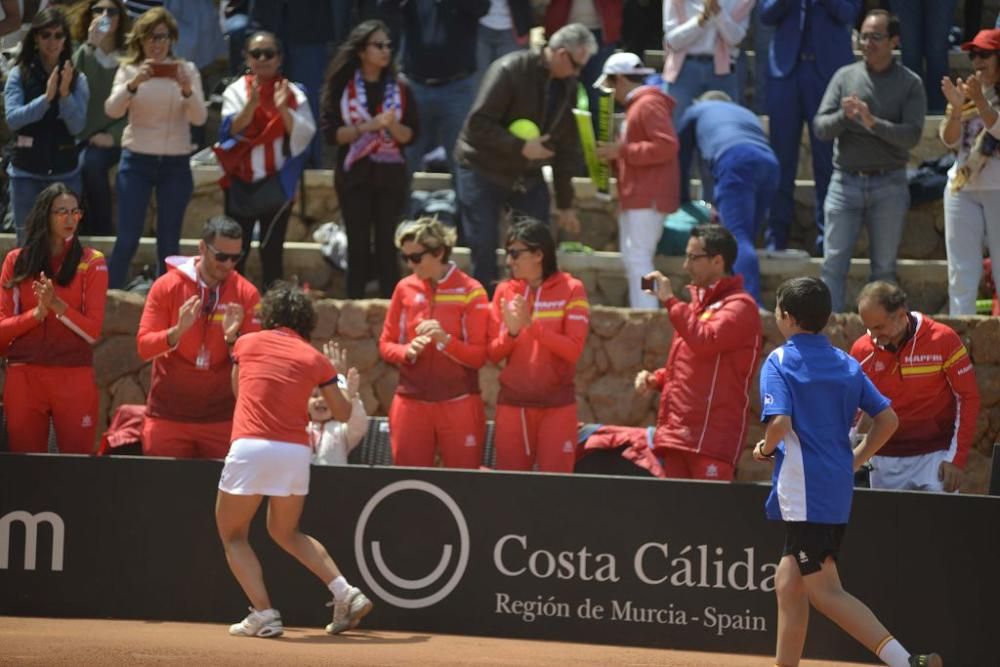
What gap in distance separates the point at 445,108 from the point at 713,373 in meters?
3.89

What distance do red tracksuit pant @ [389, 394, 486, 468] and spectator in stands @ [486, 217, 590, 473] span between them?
0.17 meters

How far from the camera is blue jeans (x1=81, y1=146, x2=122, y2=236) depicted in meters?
12.4

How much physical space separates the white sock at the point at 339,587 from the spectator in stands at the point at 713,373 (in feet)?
6.49

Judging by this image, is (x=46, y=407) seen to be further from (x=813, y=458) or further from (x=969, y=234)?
(x=969, y=234)

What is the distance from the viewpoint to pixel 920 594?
8.81 metres

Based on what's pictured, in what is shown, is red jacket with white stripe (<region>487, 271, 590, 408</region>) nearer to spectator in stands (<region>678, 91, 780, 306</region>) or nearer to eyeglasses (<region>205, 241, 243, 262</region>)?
eyeglasses (<region>205, 241, 243, 262</region>)

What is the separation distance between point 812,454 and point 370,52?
5.24 metres

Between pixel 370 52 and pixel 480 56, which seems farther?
pixel 480 56

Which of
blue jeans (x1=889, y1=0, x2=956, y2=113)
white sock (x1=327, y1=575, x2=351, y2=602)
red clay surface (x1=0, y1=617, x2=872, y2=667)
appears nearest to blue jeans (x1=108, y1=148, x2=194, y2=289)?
red clay surface (x1=0, y1=617, x2=872, y2=667)

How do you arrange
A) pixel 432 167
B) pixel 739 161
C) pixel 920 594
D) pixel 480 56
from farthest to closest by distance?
pixel 432 167 < pixel 480 56 < pixel 739 161 < pixel 920 594

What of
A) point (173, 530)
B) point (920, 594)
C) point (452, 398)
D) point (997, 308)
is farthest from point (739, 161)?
point (173, 530)

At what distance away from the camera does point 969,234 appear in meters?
11.1

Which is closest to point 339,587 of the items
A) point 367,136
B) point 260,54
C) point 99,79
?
point 367,136

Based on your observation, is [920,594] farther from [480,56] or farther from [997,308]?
[480,56]
